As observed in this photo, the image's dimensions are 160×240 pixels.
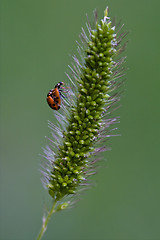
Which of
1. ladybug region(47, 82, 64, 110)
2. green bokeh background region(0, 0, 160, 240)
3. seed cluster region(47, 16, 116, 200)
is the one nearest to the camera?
seed cluster region(47, 16, 116, 200)

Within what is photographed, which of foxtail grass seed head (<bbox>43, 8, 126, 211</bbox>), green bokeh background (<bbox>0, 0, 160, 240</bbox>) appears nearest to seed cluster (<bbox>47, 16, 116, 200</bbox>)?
foxtail grass seed head (<bbox>43, 8, 126, 211</bbox>)

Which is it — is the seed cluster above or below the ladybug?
below

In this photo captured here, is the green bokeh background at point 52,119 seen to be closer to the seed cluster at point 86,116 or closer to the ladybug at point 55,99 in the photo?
the ladybug at point 55,99

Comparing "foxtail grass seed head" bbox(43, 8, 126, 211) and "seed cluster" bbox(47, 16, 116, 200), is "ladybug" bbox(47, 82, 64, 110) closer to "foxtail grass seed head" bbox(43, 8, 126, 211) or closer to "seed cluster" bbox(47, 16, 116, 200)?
"foxtail grass seed head" bbox(43, 8, 126, 211)

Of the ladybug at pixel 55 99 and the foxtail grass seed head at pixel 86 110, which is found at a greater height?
the ladybug at pixel 55 99

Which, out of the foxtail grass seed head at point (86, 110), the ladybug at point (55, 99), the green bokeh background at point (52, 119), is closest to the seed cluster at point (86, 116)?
the foxtail grass seed head at point (86, 110)

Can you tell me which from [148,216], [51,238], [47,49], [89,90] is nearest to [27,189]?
[51,238]

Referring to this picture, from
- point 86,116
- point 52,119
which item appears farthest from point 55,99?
point 52,119

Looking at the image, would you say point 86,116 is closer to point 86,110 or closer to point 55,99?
point 86,110
